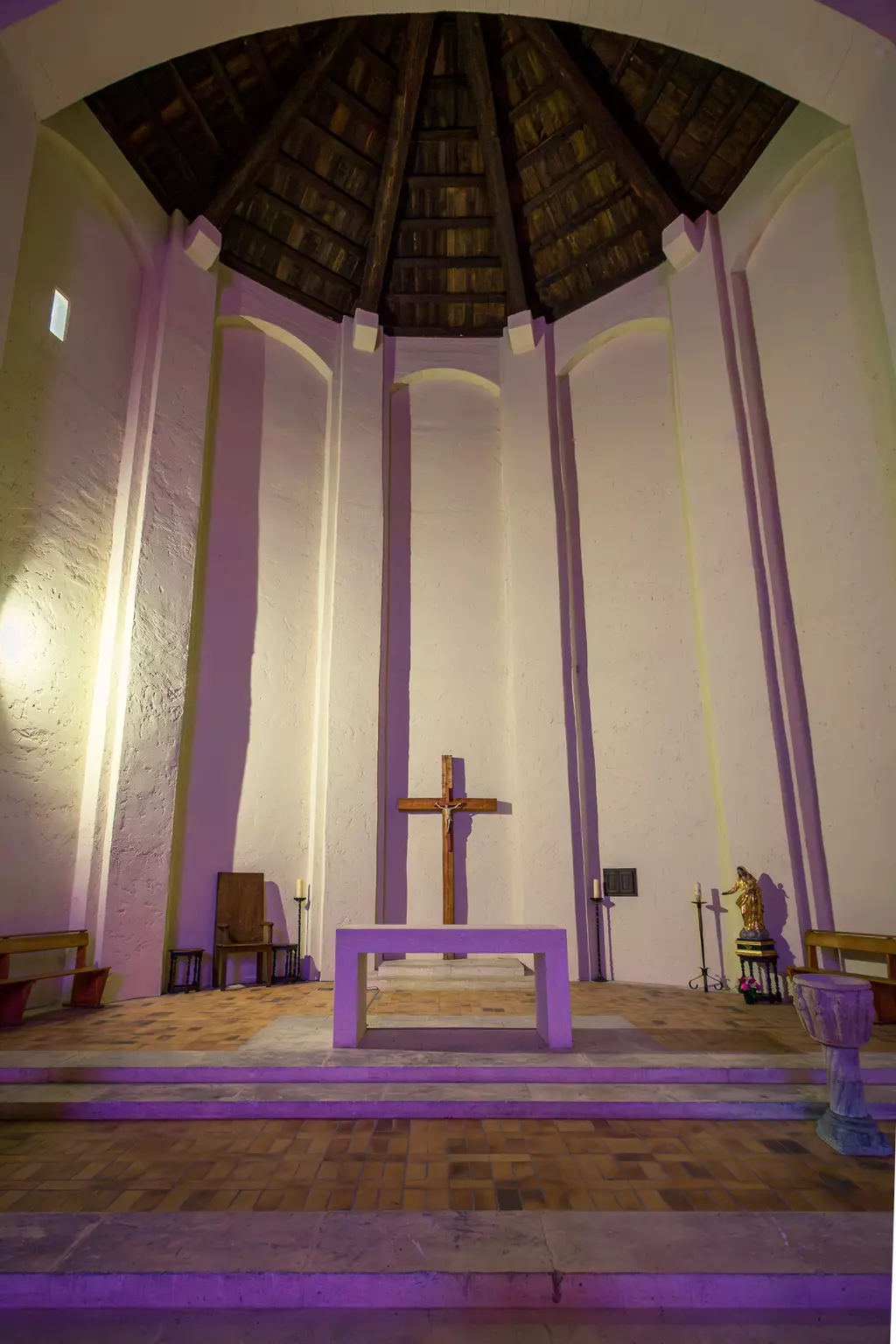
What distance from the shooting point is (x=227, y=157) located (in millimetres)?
8586

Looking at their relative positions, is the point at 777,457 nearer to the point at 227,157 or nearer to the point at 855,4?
the point at 855,4

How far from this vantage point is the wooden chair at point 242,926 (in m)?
7.16

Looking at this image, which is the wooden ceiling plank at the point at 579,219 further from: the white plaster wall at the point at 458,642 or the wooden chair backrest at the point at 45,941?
the wooden chair backrest at the point at 45,941

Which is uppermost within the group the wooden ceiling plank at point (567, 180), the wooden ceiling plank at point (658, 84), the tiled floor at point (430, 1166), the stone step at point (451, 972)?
the wooden ceiling plank at point (658, 84)

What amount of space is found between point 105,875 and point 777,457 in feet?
24.1

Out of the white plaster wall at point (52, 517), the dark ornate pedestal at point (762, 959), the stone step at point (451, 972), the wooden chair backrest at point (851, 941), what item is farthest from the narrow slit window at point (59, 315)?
the wooden chair backrest at point (851, 941)

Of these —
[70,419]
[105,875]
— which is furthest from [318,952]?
[70,419]

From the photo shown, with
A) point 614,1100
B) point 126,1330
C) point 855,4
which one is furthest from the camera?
point 855,4

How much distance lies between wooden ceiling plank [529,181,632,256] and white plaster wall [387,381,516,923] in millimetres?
1884

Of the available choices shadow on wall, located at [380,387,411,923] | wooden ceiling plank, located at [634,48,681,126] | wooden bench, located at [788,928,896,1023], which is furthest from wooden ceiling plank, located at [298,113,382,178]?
wooden bench, located at [788,928,896,1023]

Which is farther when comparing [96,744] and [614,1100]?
[96,744]

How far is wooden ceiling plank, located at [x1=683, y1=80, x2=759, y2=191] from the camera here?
24.3 ft

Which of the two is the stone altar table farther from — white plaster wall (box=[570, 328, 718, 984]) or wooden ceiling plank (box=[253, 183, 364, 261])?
wooden ceiling plank (box=[253, 183, 364, 261])

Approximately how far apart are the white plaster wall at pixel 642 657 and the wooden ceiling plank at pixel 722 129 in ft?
5.21
